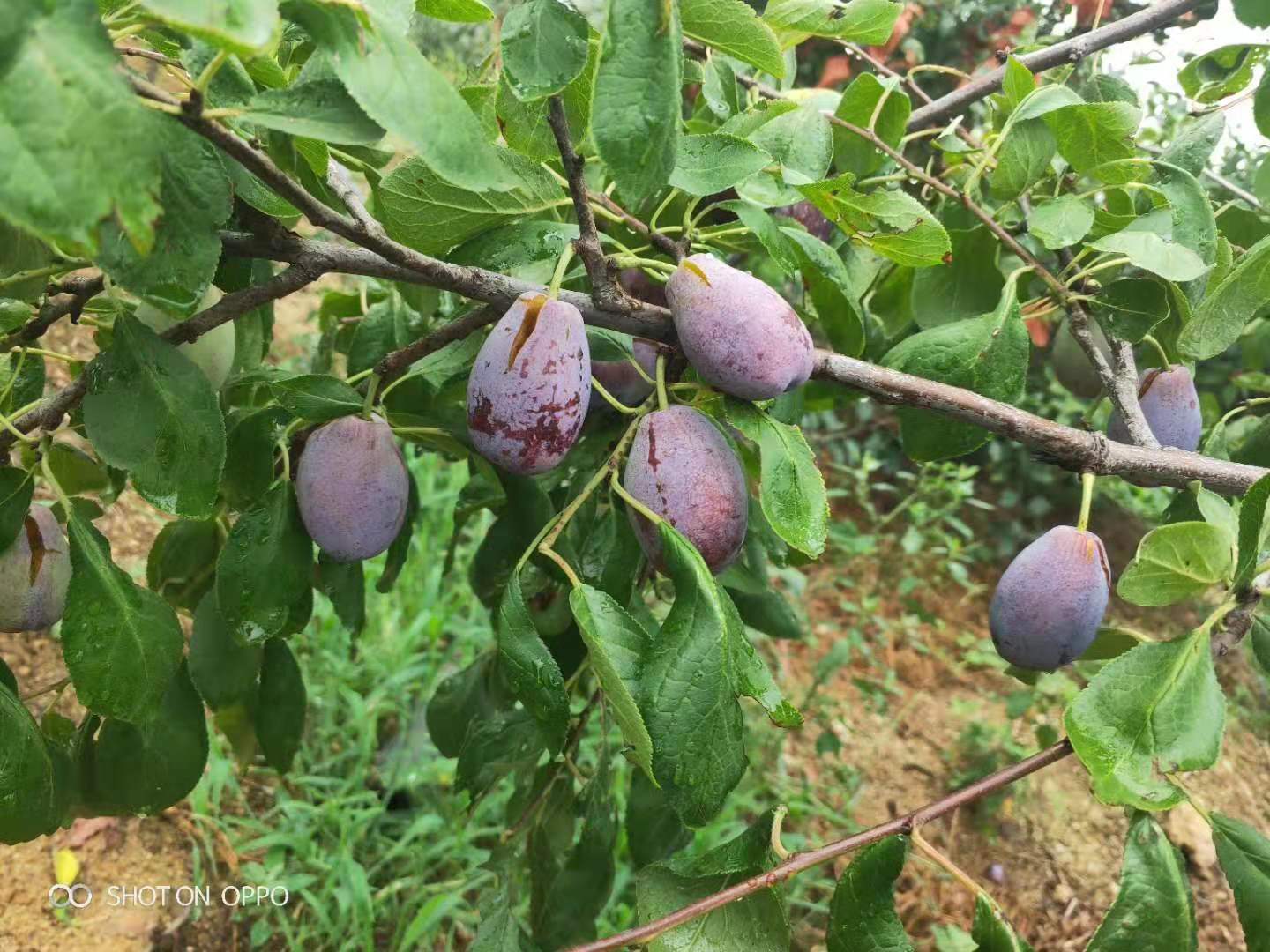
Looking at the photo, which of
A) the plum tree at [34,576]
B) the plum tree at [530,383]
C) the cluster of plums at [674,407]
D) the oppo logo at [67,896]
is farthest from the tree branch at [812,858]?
the oppo logo at [67,896]


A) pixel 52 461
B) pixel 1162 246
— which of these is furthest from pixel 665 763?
pixel 52 461

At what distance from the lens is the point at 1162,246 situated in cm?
73

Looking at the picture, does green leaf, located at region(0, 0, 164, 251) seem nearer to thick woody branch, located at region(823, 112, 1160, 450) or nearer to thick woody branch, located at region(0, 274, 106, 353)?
thick woody branch, located at region(0, 274, 106, 353)

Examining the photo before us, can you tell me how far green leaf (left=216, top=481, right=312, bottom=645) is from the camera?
768 millimetres

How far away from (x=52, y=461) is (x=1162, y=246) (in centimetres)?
98

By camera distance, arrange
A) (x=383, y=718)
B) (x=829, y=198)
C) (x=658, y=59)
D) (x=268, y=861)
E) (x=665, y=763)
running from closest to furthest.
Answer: (x=658, y=59) → (x=665, y=763) → (x=829, y=198) → (x=268, y=861) → (x=383, y=718)

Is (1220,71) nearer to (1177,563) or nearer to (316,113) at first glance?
(1177,563)

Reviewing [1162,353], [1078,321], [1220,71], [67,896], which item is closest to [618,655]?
[1078,321]

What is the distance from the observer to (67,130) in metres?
0.34

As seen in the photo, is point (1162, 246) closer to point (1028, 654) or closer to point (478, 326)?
point (1028, 654)

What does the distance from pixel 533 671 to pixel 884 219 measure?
1.40 feet

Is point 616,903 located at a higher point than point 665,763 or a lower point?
lower

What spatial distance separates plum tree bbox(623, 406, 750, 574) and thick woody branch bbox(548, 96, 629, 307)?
0.30 feet

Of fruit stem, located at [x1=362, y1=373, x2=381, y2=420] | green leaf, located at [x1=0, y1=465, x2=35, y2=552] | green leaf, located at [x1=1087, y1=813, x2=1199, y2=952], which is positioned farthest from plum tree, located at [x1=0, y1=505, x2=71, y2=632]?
green leaf, located at [x1=1087, y1=813, x2=1199, y2=952]
